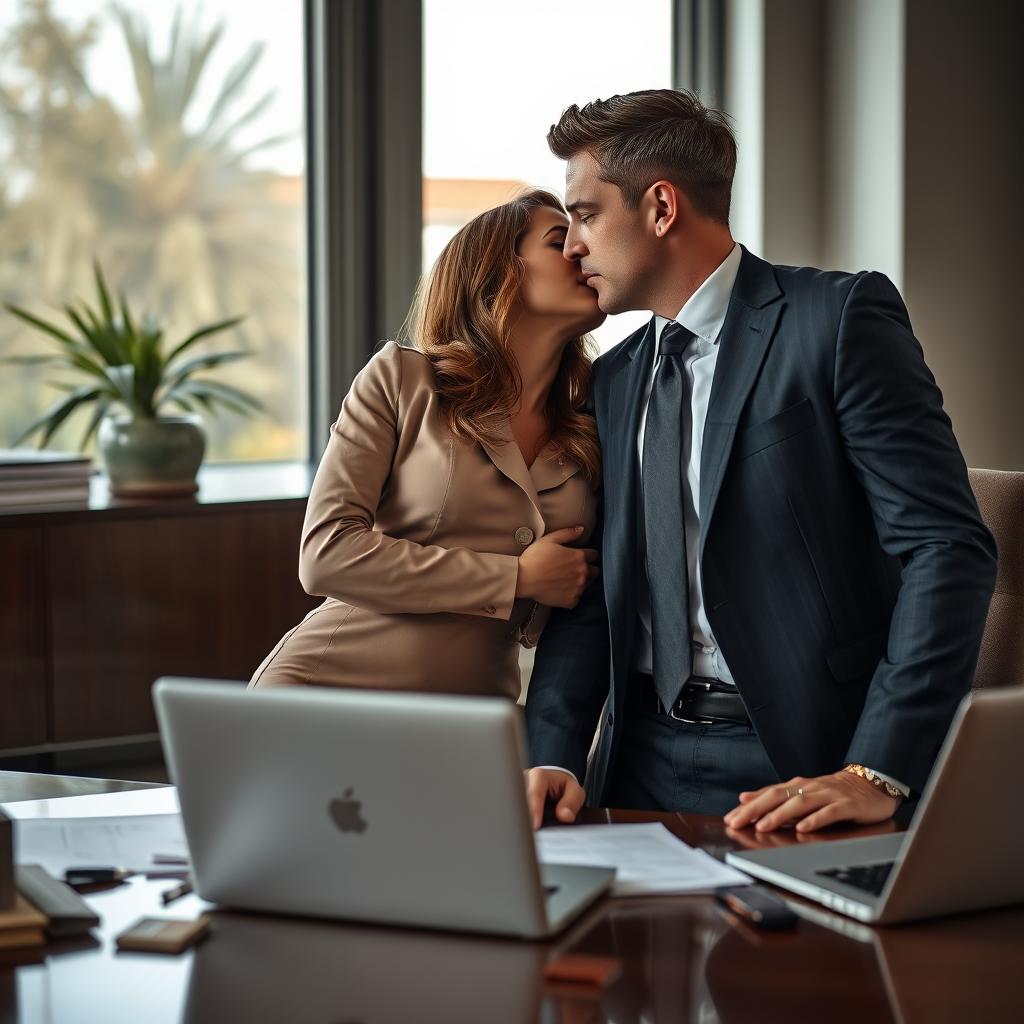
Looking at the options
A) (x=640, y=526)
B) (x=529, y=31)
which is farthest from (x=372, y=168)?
(x=640, y=526)

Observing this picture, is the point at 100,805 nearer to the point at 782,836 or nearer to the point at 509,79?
the point at 782,836

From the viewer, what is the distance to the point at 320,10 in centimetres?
355

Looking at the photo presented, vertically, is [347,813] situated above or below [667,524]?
below

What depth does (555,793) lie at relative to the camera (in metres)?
1.61

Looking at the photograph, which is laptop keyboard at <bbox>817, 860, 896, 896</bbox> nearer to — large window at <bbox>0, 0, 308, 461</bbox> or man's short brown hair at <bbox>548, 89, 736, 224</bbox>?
man's short brown hair at <bbox>548, 89, 736, 224</bbox>

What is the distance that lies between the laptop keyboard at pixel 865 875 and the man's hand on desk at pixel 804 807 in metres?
0.16

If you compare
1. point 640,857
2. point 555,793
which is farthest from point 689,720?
point 640,857

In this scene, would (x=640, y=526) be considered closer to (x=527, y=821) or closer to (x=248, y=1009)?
(x=527, y=821)

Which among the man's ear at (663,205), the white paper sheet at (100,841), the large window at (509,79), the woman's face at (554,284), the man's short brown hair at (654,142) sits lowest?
the white paper sheet at (100,841)

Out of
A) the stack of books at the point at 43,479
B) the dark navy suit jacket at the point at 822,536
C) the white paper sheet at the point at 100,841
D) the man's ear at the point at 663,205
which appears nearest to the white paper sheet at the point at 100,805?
the white paper sheet at the point at 100,841

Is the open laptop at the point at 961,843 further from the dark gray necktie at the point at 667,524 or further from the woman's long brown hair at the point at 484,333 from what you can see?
the woman's long brown hair at the point at 484,333

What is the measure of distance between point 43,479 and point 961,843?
7.30ft

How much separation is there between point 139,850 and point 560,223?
1.28 metres

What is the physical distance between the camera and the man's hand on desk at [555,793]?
1519mm
